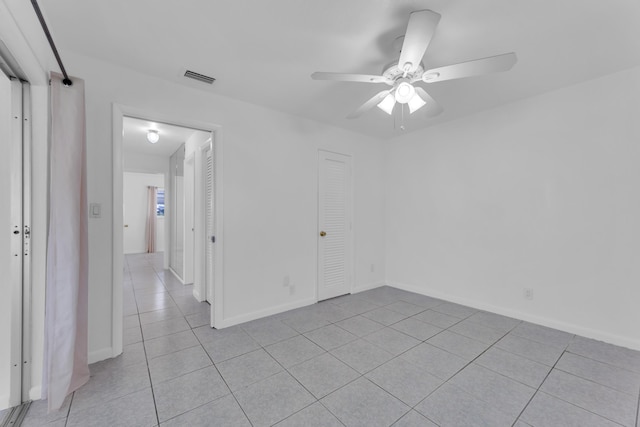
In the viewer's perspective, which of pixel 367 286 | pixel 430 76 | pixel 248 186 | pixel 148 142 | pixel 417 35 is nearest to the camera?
pixel 417 35

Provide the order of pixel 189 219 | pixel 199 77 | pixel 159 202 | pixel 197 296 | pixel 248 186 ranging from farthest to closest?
pixel 159 202 < pixel 189 219 < pixel 197 296 < pixel 248 186 < pixel 199 77

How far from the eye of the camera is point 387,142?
14.5 feet

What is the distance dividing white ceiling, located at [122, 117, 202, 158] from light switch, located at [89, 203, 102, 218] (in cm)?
158

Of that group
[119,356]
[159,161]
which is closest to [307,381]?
[119,356]

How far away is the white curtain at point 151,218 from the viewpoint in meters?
7.85

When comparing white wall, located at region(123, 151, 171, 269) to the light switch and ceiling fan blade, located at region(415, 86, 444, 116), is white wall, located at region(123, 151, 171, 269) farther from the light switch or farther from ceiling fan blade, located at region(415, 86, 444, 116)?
ceiling fan blade, located at region(415, 86, 444, 116)

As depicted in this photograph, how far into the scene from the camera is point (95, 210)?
214 cm

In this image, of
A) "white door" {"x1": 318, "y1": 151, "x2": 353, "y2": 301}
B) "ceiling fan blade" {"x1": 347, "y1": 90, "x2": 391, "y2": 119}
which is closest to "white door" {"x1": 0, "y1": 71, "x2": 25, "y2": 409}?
"ceiling fan blade" {"x1": 347, "y1": 90, "x2": 391, "y2": 119}

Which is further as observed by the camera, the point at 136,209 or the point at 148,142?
the point at 136,209

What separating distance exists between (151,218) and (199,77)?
686cm

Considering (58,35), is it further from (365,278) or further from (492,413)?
(365,278)

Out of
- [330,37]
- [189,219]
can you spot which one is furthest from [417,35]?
[189,219]

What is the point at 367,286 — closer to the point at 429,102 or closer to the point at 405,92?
the point at 429,102

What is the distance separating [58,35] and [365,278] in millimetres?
4090
